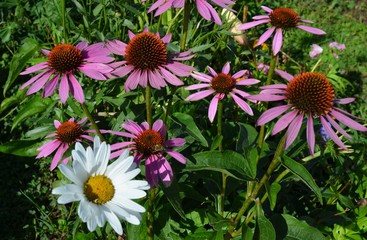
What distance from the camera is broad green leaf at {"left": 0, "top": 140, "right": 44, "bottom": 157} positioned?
4.46 ft

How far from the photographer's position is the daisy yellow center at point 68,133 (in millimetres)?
1144

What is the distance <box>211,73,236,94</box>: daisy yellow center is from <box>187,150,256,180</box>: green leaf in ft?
0.67

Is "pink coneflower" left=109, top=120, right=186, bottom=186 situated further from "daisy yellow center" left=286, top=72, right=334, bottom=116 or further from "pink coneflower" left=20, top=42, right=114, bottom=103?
"daisy yellow center" left=286, top=72, right=334, bottom=116

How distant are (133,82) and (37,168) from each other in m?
1.09

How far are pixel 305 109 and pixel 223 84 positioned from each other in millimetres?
305

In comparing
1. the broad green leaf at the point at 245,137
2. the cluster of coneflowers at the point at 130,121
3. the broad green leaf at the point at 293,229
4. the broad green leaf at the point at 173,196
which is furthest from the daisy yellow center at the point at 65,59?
the broad green leaf at the point at 293,229

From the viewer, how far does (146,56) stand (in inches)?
40.6

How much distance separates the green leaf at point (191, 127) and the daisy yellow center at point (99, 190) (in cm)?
32

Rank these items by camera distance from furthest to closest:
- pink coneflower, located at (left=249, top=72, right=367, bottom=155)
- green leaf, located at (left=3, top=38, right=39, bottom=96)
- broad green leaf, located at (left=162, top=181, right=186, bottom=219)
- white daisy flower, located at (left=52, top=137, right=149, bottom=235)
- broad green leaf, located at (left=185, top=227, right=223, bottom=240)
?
green leaf, located at (left=3, top=38, right=39, bottom=96) → broad green leaf, located at (left=185, top=227, right=223, bottom=240) → broad green leaf, located at (left=162, top=181, right=186, bottom=219) → pink coneflower, located at (left=249, top=72, right=367, bottom=155) → white daisy flower, located at (left=52, top=137, right=149, bottom=235)

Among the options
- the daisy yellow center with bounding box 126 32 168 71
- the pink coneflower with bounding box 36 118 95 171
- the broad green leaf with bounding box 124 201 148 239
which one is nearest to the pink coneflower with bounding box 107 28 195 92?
the daisy yellow center with bounding box 126 32 168 71

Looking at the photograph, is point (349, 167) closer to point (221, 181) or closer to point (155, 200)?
point (221, 181)

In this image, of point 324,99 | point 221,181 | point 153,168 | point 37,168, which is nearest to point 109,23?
point 37,168

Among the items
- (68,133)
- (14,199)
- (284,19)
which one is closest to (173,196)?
(68,133)

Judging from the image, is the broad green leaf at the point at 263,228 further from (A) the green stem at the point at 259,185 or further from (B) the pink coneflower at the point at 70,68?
(B) the pink coneflower at the point at 70,68
